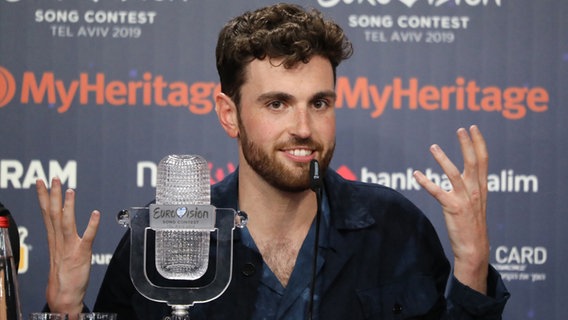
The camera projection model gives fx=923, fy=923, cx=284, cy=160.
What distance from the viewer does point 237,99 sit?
251 centimetres

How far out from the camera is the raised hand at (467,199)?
6.69 ft

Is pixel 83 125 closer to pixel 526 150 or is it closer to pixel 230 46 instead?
pixel 230 46

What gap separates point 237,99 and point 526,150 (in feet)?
3.77

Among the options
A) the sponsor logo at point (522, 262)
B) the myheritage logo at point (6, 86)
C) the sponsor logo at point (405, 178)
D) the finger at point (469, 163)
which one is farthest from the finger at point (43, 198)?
the sponsor logo at point (522, 262)

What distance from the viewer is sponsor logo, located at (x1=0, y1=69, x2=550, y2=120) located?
3.15 metres

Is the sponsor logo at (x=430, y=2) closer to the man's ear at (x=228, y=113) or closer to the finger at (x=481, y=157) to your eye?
the man's ear at (x=228, y=113)

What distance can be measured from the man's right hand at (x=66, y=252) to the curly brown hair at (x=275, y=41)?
639 mm

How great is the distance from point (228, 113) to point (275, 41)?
0.30m

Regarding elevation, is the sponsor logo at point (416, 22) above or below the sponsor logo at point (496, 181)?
above

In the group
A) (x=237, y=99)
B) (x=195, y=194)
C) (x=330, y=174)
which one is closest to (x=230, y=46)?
(x=237, y=99)

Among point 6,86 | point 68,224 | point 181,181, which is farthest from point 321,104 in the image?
point 6,86

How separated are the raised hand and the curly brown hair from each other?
504mm

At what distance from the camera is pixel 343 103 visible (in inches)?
125

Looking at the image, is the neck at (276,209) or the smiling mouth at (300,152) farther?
the neck at (276,209)
